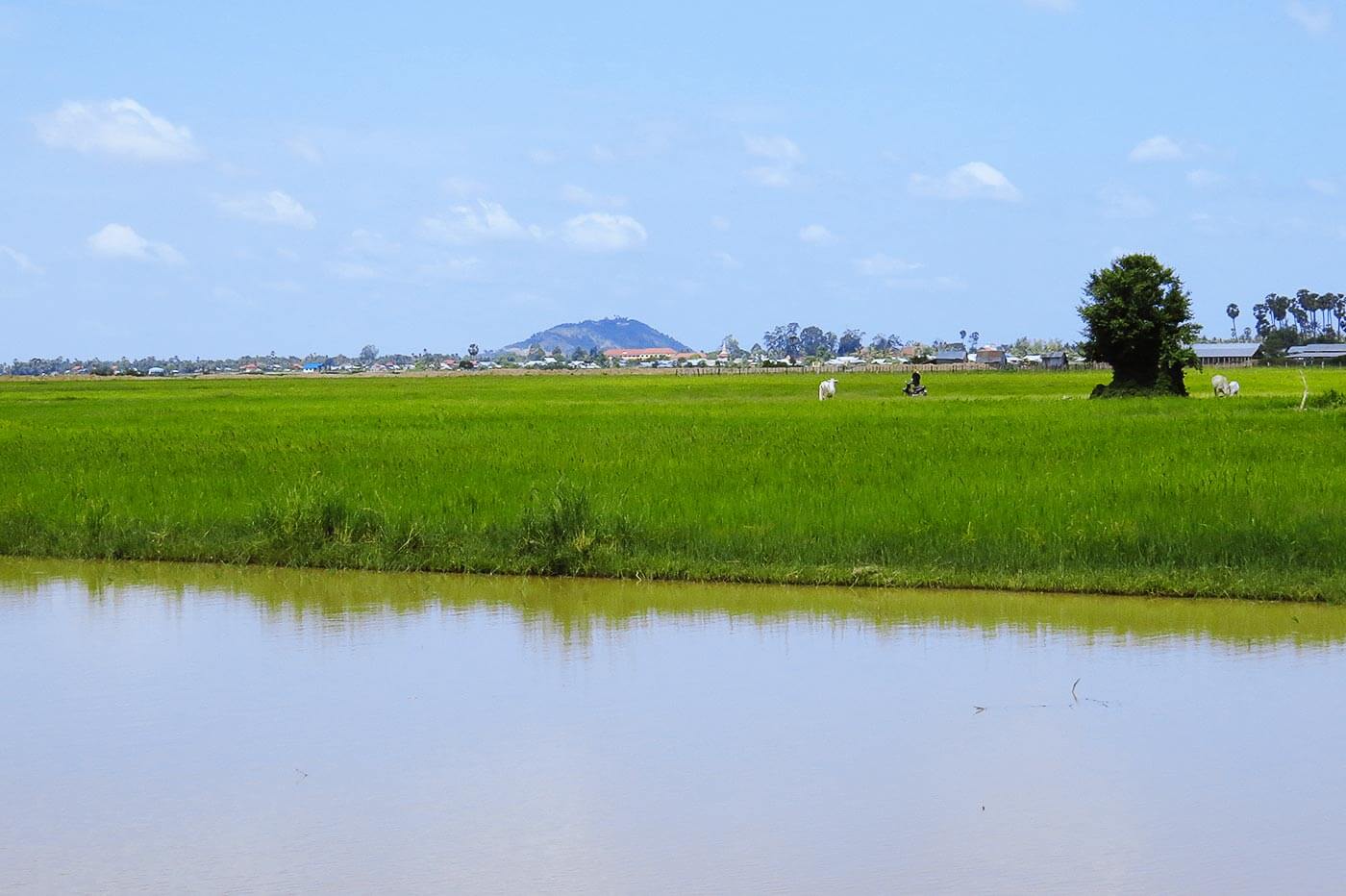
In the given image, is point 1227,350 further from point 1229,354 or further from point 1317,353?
point 1317,353

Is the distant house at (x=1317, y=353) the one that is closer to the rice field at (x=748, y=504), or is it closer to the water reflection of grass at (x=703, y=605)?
the rice field at (x=748, y=504)

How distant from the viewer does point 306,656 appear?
7.88m

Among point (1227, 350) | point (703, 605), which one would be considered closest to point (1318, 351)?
point (1227, 350)

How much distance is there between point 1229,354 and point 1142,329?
231ft

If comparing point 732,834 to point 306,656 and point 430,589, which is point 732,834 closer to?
point 306,656

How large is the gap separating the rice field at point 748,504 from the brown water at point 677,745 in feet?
2.41

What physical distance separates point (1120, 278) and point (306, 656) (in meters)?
27.7

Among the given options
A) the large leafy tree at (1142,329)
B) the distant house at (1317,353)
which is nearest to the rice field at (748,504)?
the large leafy tree at (1142,329)

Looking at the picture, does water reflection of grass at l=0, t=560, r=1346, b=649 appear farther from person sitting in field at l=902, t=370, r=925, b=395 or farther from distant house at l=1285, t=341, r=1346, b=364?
distant house at l=1285, t=341, r=1346, b=364

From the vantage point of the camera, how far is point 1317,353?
94.3 metres

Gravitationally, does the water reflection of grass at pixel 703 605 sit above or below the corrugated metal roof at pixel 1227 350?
below

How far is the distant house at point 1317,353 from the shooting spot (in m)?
84.2

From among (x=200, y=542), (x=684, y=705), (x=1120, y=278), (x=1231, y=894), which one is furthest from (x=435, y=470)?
(x=1120, y=278)

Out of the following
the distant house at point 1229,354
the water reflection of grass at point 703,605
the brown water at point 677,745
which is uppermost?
the distant house at point 1229,354
